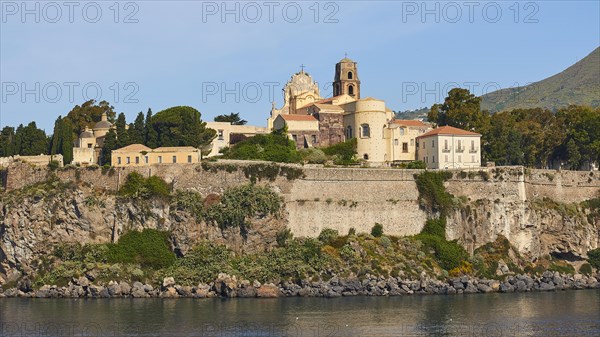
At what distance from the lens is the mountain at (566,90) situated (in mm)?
161250

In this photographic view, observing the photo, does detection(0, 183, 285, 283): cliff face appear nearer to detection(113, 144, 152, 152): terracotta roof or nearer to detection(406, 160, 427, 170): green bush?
detection(113, 144, 152, 152): terracotta roof

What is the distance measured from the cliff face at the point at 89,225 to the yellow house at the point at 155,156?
14.1ft

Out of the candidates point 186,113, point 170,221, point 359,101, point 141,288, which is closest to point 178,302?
point 141,288

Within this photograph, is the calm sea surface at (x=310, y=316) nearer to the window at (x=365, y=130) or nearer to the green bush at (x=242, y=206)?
the green bush at (x=242, y=206)

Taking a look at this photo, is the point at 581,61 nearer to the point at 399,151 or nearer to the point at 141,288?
the point at 399,151

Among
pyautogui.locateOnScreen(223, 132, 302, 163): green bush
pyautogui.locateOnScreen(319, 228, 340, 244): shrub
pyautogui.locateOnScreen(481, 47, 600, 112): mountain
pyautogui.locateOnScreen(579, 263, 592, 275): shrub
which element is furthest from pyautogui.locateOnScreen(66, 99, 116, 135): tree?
pyautogui.locateOnScreen(481, 47, 600, 112): mountain

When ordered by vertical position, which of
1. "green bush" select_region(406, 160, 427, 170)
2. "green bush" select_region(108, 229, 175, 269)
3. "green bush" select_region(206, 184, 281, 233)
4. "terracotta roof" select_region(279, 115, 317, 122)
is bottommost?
"green bush" select_region(108, 229, 175, 269)

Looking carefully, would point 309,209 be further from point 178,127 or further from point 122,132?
point 122,132

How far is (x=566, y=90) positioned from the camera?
168125mm

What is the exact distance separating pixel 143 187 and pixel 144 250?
14.1 ft

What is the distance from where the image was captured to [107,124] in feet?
268

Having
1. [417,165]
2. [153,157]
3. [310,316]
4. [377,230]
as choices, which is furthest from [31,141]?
[310,316]

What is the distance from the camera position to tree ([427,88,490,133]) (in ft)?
277

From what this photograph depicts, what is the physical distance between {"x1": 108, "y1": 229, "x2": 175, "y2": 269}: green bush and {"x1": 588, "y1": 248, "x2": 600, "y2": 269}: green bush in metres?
28.1
